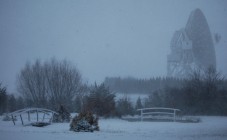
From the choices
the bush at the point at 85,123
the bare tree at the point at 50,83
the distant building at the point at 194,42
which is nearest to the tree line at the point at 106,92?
the bare tree at the point at 50,83

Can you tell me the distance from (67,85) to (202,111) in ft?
41.6

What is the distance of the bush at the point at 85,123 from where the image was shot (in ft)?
43.0

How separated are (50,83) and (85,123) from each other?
55.9ft

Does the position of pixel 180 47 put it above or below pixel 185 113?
above

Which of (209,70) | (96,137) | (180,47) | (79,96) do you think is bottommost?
(96,137)

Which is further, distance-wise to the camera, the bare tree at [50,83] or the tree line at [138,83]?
the tree line at [138,83]

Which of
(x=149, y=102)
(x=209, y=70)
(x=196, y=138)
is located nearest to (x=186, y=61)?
(x=209, y=70)

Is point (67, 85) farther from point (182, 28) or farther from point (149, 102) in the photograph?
point (182, 28)

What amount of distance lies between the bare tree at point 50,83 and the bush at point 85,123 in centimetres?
1530

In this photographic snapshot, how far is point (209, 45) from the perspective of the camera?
106 feet

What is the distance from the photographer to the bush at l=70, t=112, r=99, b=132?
13.1m

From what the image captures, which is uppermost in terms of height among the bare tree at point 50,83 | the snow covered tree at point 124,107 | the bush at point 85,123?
the bare tree at point 50,83

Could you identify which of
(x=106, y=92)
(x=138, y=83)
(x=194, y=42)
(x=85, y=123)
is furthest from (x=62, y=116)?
(x=194, y=42)

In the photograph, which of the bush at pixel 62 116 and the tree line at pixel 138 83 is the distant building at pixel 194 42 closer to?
the tree line at pixel 138 83
